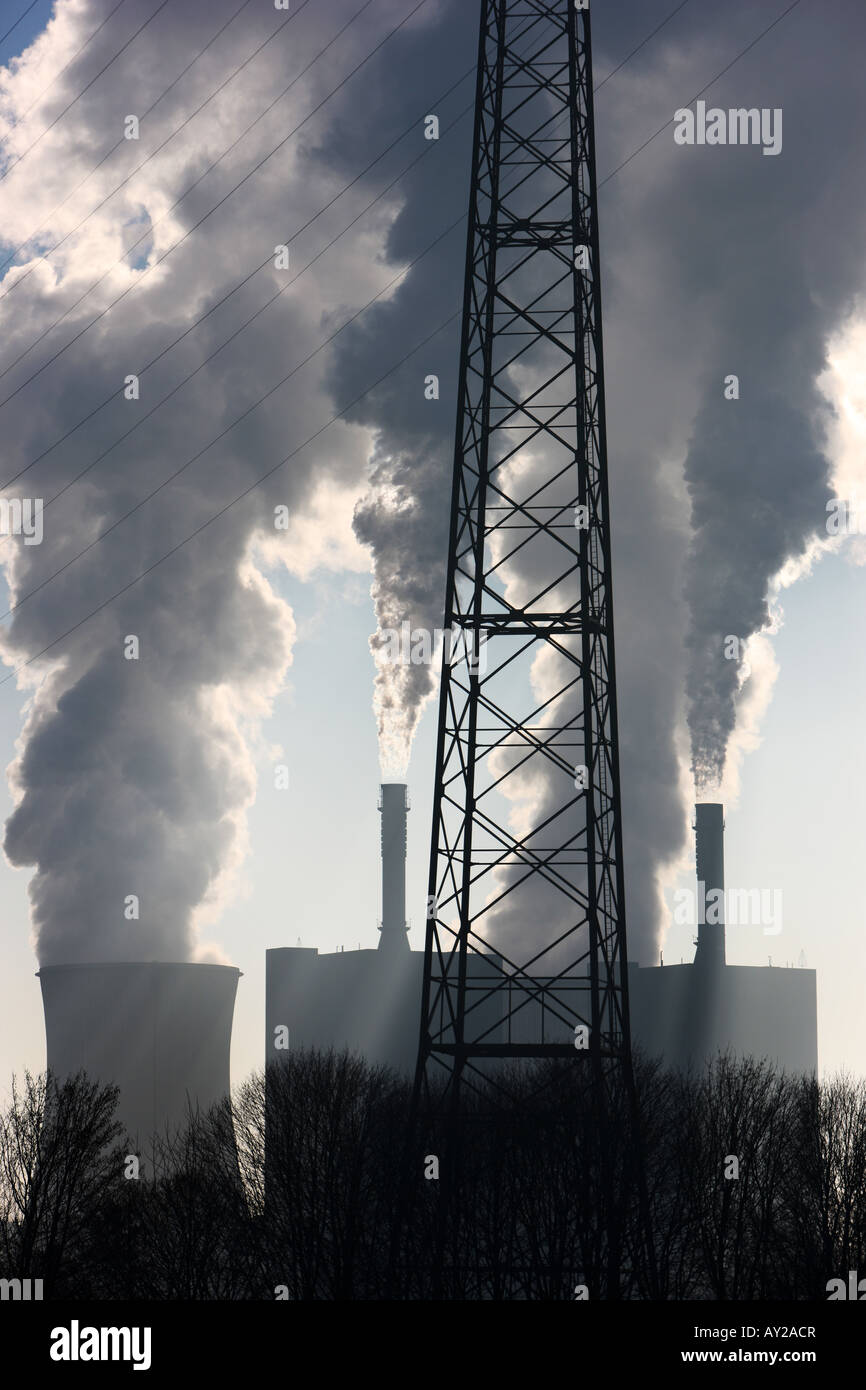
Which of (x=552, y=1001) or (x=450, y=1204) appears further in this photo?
(x=552, y=1001)

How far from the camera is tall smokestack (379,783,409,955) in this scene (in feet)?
191

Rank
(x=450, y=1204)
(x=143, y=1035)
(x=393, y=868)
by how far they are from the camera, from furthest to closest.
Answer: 1. (x=393, y=868)
2. (x=143, y=1035)
3. (x=450, y=1204)

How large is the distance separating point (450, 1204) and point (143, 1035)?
21.0 meters

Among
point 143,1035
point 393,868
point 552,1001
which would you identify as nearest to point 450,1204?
point 143,1035

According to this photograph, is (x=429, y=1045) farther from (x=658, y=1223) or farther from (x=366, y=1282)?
(x=658, y=1223)

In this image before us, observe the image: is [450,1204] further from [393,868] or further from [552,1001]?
[393,868]

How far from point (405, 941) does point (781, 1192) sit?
32577 millimetres

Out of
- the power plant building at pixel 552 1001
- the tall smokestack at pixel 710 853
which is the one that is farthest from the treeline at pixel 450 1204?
the power plant building at pixel 552 1001

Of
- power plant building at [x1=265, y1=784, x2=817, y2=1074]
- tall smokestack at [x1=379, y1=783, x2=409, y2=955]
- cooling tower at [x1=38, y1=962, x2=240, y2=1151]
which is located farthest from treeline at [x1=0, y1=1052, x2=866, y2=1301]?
tall smokestack at [x1=379, y1=783, x2=409, y2=955]

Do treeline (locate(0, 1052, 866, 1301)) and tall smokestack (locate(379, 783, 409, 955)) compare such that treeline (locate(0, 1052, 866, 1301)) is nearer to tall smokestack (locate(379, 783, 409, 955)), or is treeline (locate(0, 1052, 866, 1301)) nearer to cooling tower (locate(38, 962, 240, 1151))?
cooling tower (locate(38, 962, 240, 1151))

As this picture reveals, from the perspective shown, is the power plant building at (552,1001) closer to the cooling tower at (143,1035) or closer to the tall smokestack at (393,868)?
the tall smokestack at (393,868)

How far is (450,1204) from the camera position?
2211 cm

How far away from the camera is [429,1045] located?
18.5m

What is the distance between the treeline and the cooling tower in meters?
10.7
